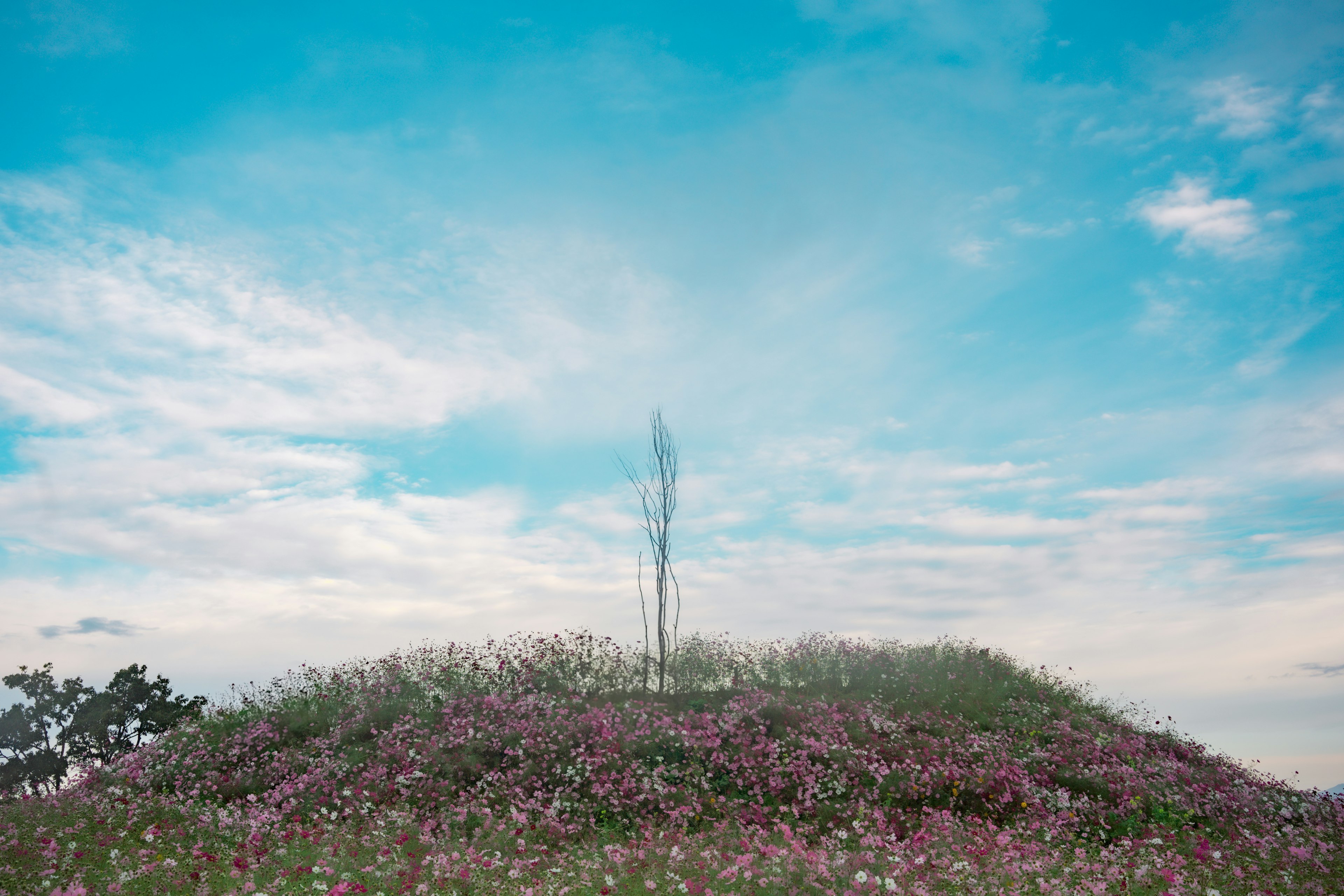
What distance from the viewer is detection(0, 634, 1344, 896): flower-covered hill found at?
7535 mm

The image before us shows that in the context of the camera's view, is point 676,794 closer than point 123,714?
Yes

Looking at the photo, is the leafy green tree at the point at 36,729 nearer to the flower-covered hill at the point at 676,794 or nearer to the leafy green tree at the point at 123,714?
the leafy green tree at the point at 123,714

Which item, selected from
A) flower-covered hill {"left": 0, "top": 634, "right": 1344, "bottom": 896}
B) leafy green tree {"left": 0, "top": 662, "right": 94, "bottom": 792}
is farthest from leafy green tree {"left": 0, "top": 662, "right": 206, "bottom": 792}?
flower-covered hill {"left": 0, "top": 634, "right": 1344, "bottom": 896}

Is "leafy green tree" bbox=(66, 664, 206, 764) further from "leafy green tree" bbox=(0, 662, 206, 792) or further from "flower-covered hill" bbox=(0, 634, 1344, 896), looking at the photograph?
"flower-covered hill" bbox=(0, 634, 1344, 896)

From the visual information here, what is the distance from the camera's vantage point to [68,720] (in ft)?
68.5

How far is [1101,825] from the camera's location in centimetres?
1124

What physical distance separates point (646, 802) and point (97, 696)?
18209 millimetres

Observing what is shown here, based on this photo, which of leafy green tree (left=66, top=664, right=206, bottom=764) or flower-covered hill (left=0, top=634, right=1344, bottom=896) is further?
leafy green tree (left=66, top=664, right=206, bottom=764)

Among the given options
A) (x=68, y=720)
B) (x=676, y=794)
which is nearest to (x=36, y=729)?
(x=68, y=720)

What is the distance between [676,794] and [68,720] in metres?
19.1

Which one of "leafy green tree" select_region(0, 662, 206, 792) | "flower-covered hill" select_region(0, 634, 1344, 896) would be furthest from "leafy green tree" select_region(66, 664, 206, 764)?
"flower-covered hill" select_region(0, 634, 1344, 896)

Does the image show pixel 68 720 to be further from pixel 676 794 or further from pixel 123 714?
pixel 676 794

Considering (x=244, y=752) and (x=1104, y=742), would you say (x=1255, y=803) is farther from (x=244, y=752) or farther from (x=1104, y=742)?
(x=244, y=752)

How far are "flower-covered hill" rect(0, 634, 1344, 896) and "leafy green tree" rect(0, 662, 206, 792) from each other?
815 centimetres
